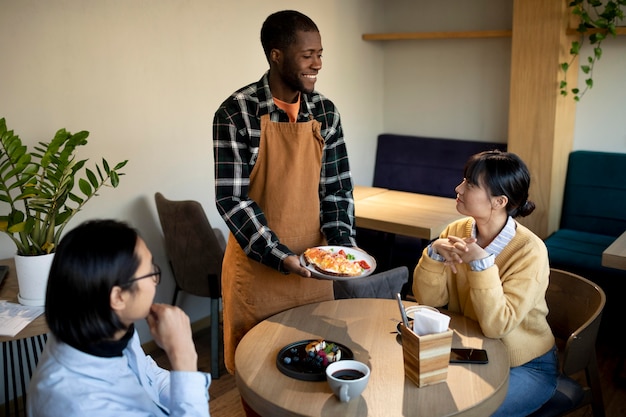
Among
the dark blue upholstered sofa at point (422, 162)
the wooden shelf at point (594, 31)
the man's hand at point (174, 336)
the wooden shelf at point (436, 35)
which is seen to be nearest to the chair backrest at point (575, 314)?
the man's hand at point (174, 336)

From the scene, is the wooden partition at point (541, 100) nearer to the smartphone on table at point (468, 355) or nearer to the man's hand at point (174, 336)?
the smartphone on table at point (468, 355)

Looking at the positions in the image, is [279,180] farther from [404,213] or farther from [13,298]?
[404,213]

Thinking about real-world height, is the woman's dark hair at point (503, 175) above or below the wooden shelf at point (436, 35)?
below

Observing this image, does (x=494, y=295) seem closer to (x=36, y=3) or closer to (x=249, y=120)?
(x=249, y=120)

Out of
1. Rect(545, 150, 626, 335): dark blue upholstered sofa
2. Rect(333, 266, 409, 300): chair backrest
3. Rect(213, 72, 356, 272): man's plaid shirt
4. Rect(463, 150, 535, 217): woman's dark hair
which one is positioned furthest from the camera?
Rect(545, 150, 626, 335): dark blue upholstered sofa

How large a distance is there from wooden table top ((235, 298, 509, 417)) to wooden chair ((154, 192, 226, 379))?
1.14 meters

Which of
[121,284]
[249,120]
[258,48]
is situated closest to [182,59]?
[258,48]

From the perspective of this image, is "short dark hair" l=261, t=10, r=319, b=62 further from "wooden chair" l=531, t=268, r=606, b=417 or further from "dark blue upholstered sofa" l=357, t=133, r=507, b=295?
"dark blue upholstered sofa" l=357, t=133, r=507, b=295

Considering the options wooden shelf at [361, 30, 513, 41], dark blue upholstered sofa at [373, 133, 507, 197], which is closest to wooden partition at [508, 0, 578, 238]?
wooden shelf at [361, 30, 513, 41]

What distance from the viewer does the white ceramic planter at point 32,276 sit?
230cm

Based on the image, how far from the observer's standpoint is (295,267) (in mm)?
2104

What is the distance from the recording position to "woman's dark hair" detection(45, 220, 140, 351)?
1.27 metres

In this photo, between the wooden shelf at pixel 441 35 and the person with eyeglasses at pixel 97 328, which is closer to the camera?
the person with eyeglasses at pixel 97 328

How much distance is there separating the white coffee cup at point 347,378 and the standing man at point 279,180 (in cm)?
47
